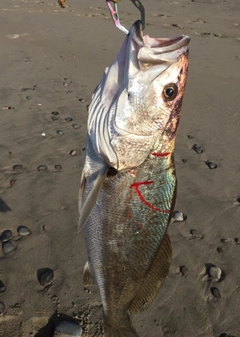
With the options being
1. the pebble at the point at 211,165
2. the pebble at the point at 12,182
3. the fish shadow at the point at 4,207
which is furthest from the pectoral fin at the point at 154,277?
the pebble at the point at 211,165

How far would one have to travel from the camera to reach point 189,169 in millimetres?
5484

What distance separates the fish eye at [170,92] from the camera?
6.91ft

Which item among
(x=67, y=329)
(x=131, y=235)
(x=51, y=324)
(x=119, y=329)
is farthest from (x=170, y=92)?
(x=51, y=324)

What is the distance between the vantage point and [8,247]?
3.99 m

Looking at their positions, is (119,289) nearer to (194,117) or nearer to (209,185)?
(209,185)

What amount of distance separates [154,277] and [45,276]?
1683mm

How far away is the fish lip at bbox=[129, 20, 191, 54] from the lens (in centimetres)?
201

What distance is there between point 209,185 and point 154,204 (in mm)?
3162

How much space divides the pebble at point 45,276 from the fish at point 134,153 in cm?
156

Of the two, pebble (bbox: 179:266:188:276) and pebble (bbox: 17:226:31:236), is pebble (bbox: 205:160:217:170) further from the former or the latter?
pebble (bbox: 17:226:31:236)

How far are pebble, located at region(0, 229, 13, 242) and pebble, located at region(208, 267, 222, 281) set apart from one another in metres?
2.21

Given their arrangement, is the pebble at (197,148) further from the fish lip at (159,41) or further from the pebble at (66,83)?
the fish lip at (159,41)

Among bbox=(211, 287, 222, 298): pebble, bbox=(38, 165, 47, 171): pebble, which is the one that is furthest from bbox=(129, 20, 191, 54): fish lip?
bbox=(38, 165, 47, 171): pebble

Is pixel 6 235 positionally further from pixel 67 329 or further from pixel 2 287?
pixel 67 329
